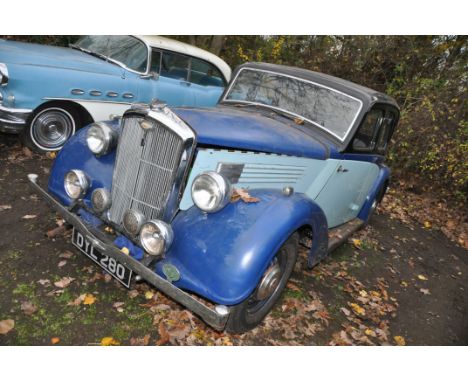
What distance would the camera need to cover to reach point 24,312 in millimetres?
2686

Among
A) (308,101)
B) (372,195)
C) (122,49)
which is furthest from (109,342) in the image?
(122,49)

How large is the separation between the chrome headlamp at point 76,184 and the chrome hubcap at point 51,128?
2525 mm

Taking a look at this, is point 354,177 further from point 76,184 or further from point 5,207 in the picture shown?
point 5,207

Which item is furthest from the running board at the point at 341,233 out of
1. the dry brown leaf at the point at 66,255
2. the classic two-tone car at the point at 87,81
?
the classic two-tone car at the point at 87,81

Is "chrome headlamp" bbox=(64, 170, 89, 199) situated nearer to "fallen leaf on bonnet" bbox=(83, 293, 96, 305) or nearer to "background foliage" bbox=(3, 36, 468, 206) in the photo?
"fallen leaf on bonnet" bbox=(83, 293, 96, 305)

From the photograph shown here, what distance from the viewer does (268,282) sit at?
2.77 metres

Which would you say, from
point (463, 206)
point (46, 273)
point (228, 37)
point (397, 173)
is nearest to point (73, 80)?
point (46, 273)

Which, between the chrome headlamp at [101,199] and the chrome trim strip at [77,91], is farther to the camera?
the chrome trim strip at [77,91]

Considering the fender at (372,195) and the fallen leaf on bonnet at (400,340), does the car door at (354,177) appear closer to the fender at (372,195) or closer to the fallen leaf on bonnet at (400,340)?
the fender at (372,195)

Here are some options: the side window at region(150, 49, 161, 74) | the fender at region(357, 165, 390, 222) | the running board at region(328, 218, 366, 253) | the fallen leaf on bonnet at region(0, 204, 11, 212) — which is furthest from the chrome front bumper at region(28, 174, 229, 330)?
the side window at region(150, 49, 161, 74)

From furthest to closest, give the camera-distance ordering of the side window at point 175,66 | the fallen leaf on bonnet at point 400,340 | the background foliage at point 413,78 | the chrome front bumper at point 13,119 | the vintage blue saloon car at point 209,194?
the background foliage at point 413,78, the side window at point 175,66, the chrome front bumper at point 13,119, the fallen leaf on bonnet at point 400,340, the vintage blue saloon car at point 209,194

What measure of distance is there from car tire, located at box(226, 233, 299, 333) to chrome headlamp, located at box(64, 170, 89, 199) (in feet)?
5.15

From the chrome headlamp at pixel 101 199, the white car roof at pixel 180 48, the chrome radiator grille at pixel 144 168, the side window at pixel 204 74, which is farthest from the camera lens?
the side window at pixel 204 74

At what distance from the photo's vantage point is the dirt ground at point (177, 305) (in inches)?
107
